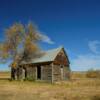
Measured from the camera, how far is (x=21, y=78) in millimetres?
41844

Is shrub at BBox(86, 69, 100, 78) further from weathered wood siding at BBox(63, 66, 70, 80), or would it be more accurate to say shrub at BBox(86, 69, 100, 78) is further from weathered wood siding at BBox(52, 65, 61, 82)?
weathered wood siding at BBox(52, 65, 61, 82)

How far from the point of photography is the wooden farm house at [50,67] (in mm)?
35656

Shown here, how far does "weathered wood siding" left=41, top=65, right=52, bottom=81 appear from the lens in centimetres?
3566

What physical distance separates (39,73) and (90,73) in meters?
19.1

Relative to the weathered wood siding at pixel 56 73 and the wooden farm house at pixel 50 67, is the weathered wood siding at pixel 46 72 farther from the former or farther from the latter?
the weathered wood siding at pixel 56 73

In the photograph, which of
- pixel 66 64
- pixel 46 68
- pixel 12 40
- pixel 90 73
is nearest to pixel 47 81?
pixel 46 68

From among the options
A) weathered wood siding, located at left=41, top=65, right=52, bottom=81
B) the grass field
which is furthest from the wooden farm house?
the grass field

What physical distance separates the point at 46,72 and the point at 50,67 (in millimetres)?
1422

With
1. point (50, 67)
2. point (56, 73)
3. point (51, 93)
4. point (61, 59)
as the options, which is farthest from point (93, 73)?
point (51, 93)

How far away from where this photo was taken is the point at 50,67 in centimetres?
3553

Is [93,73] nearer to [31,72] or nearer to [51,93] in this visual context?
[31,72]

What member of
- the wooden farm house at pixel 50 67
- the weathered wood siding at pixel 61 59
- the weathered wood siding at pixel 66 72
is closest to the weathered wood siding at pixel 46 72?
the wooden farm house at pixel 50 67

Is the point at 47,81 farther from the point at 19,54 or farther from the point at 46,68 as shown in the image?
the point at 19,54

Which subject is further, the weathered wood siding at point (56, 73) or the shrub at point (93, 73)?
the shrub at point (93, 73)
